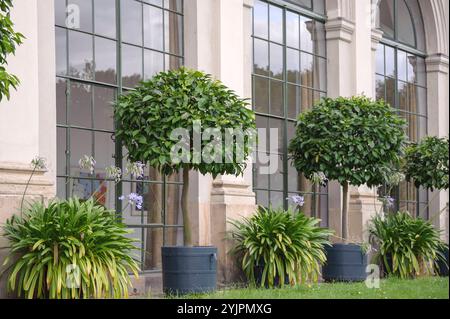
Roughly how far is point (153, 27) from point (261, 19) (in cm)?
266

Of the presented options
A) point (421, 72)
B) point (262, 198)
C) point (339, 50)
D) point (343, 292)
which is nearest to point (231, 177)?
point (262, 198)

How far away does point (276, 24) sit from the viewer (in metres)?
14.5

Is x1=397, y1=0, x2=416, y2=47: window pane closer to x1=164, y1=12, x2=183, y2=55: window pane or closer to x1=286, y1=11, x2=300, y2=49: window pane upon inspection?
x1=286, y1=11, x2=300, y2=49: window pane

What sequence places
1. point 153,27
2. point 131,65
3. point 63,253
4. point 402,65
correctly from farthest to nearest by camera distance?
1. point 402,65
2. point 153,27
3. point 131,65
4. point 63,253

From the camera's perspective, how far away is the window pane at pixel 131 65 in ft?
38.0

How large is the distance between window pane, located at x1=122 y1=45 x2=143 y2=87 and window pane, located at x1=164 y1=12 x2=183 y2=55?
661mm

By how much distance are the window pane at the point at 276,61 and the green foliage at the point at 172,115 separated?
3800 mm

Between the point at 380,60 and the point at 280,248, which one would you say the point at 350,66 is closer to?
the point at 380,60

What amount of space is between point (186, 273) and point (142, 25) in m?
3.66

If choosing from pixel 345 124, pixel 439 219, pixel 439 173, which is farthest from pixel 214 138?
pixel 439 219

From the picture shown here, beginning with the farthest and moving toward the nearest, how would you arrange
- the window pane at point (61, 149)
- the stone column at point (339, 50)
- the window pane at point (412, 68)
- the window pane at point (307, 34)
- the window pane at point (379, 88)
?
the window pane at point (412, 68) < the window pane at point (379, 88) < the stone column at point (339, 50) < the window pane at point (307, 34) < the window pane at point (61, 149)

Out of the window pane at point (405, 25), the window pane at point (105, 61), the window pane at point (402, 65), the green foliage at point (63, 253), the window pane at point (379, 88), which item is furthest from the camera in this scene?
the window pane at point (405, 25)

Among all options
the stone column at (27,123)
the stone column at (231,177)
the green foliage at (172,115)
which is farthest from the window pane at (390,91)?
the stone column at (27,123)

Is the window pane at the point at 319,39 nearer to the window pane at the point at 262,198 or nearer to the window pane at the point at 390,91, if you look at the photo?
the window pane at the point at 390,91
